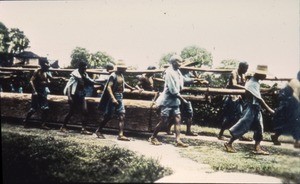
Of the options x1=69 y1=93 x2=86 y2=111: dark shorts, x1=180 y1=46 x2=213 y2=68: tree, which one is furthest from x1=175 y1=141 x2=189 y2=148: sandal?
x1=180 y1=46 x2=213 y2=68: tree

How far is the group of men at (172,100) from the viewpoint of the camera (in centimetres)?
586

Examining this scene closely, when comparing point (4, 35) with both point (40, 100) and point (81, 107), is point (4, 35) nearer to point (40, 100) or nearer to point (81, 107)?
point (40, 100)

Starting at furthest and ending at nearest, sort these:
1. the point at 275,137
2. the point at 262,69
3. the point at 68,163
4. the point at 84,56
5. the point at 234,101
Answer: the point at 84,56 < the point at 234,101 < the point at 275,137 < the point at 262,69 < the point at 68,163

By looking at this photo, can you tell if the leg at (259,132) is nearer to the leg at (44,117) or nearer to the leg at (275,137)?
the leg at (275,137)

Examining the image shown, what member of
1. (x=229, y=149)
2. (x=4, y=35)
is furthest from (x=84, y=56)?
(x=229, y=149)

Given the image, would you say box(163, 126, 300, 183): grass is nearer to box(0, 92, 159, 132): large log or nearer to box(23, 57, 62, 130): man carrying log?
box(0, 92, 159, 132): large log

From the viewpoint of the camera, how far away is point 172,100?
19.8 feet

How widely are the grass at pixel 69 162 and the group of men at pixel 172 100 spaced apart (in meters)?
0.97

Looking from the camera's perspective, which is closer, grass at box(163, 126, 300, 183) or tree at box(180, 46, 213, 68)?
grass at box(163, 126, 300, 183)

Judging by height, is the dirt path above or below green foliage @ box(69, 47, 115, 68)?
below

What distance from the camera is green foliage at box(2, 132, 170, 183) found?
14.2 feet

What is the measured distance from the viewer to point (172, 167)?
15.7ft

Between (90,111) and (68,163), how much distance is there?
2566 mm

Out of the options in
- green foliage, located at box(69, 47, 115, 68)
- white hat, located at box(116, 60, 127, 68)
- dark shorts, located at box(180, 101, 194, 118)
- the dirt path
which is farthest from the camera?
green foliage, located at box(69, 47, 115, 68)
